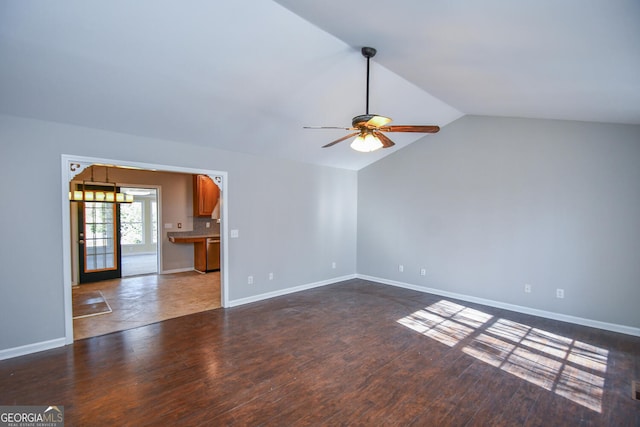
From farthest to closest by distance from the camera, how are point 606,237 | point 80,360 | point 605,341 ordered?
point 606,237, point 605,341, point 80,360

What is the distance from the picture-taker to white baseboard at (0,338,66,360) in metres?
3.03

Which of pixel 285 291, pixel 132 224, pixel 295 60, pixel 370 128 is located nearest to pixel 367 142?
pixel 370 128

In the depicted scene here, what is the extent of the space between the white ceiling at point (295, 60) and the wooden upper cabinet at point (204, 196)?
3.47 meters

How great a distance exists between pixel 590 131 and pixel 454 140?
69.3 inches

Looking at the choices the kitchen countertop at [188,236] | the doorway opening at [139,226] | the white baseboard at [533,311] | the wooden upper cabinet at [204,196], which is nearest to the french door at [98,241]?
the kitchen countertop at [188,236]

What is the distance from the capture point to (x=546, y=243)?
429 centimetres

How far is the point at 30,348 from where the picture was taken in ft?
10.3

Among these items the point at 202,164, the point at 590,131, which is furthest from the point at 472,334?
the point at 202,164

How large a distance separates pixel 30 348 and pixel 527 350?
5.32m

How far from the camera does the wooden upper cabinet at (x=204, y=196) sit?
7.41 m

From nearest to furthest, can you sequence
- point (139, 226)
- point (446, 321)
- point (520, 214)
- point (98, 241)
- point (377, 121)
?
point (377, 121) → point (446, 321) → point (520, 214) → point (98, 241) → point (139, 226)

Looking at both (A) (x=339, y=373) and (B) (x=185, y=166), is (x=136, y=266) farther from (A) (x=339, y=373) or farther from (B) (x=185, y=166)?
(A) (x=339, y=373)

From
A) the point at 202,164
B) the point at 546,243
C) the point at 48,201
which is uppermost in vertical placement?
the point at 202,164

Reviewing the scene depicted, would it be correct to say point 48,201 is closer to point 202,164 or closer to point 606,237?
point 202,164
